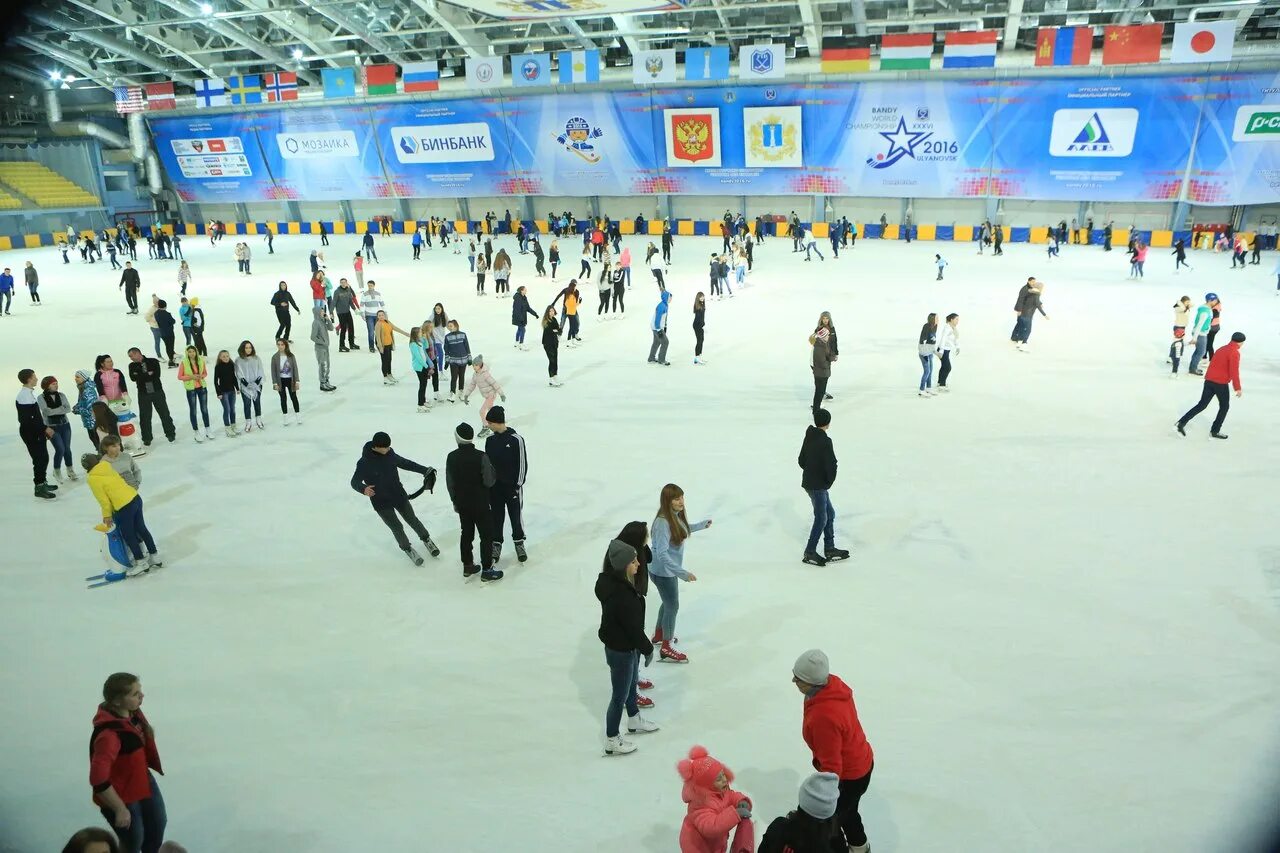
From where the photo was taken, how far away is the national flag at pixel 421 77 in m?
33.0

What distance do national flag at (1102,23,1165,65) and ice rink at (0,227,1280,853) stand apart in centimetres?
1830

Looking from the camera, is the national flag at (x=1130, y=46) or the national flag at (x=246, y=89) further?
the national flag at (x=246, y=89)

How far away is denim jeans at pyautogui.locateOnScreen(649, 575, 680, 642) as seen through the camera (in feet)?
17.8

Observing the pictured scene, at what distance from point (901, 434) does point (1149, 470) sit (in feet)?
9.19

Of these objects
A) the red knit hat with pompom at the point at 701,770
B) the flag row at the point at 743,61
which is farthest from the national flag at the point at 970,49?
the red knit hat with pompom at the point at 701,770

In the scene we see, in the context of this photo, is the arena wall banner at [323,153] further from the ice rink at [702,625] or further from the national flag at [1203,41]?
the national flag at [1203,41]

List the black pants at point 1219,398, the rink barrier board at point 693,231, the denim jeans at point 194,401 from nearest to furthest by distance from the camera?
the black pants at point 1219,398
the denim jeans at point 194,401
the rink barrier board at point 693,231

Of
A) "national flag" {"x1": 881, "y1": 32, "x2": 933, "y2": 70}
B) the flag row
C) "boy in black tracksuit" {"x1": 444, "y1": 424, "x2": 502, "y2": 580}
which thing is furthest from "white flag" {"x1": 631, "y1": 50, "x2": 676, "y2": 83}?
"boy in black tracksuit" {"x1": 444, "y1": 424, "x2": 502, "y2": 580}

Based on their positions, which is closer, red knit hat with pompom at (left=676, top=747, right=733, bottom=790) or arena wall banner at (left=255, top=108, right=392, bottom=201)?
red knit hat with pompom at (left=676, top=747, right=733, bottom=790)

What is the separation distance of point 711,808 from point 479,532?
3.74 metres

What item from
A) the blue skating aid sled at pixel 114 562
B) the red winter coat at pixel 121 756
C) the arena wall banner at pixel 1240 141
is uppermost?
the arena wall banner at pixel 1240 141

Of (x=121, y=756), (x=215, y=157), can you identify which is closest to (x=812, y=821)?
(x=121, y=756)

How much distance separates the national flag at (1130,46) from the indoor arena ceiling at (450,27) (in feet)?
6.48

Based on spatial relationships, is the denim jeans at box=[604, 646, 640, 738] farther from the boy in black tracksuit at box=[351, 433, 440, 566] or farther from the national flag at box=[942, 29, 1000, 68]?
the national flag at box=[942, 29, 1000, 68]
